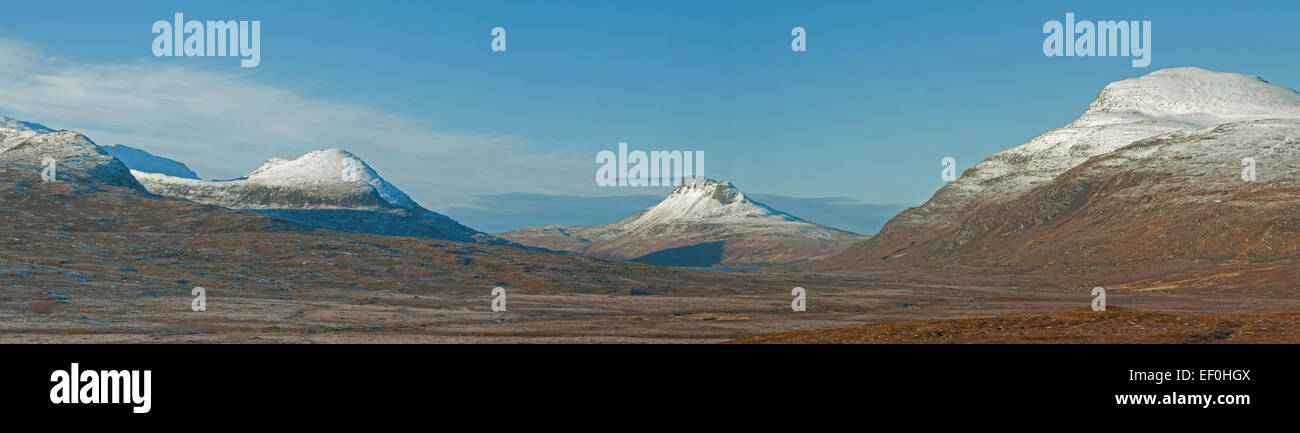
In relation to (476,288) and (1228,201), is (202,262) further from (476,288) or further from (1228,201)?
(1228,201)

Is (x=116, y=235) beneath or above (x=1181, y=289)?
above
